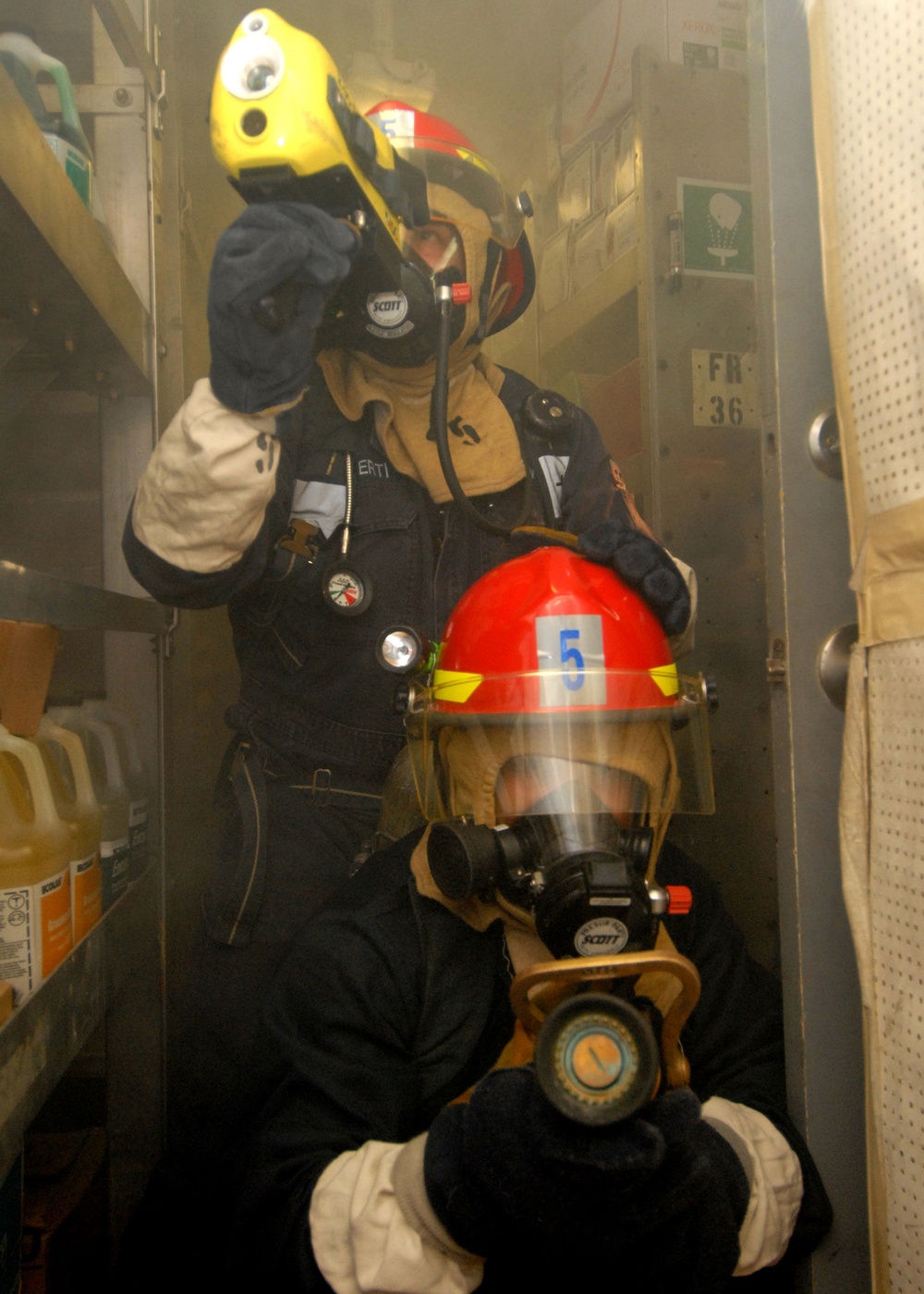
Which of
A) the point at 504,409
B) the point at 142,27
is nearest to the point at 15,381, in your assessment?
the point at 142,27

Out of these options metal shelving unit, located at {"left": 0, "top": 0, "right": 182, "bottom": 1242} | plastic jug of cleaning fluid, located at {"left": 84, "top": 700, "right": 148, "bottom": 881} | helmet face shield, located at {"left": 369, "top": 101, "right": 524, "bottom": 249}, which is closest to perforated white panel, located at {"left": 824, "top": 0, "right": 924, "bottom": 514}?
helmet face shield, located at {"left": 369, "top": 101, "right": 524, "bottom": 249}

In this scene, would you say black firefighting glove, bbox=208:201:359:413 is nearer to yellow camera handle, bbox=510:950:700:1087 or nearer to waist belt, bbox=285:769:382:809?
waist belt, bbox=285:769:382:809

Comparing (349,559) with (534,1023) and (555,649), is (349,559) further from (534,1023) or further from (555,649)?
(534,1023)

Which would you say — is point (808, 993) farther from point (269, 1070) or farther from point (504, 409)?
point (504, 409)

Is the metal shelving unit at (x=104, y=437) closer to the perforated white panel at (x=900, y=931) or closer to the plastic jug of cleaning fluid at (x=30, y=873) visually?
the plastic jug of cleaning fluid at (x=30, y=873)

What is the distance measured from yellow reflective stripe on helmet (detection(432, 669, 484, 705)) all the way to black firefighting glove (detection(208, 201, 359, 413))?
428 mm

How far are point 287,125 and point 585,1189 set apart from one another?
1.17 m

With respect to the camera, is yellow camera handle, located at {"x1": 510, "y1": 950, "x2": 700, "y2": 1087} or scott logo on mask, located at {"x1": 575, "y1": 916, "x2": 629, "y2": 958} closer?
yellow camera handle, located at {"x1": 510, "y1": 950, "x2": 700, "y2": 1087}

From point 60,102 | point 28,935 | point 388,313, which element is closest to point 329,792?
→ point 28,935

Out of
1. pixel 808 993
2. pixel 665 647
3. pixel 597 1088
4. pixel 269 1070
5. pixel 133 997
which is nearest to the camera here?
pixel 597 1088

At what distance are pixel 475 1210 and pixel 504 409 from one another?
1265 mm

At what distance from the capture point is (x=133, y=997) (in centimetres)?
162

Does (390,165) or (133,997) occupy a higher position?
(390,165)

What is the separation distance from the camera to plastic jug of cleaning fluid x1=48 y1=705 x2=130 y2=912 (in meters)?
1.35
